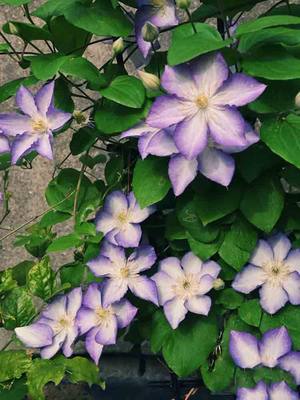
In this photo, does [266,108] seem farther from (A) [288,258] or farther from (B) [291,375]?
(B) [291,375]

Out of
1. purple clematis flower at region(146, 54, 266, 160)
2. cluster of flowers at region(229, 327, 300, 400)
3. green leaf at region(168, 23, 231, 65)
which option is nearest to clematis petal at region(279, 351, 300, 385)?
cluster of flowers at region(229, 327, 300, 400)

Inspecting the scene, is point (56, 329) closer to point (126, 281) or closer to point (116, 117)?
point (126, 281)

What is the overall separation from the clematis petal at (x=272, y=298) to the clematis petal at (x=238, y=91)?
33cm

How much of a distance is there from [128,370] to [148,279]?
Result: 712 millimetres

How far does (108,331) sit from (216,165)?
340 millimetres

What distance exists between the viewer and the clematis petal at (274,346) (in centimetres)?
110

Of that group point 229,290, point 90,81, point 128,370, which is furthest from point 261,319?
point 128,370

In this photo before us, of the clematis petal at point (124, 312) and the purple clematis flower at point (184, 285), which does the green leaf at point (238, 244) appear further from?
the clematis petal at point (124, 312)

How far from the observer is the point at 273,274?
114 cm

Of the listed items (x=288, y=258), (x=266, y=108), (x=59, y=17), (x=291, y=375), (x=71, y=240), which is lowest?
(x=291, y=375)

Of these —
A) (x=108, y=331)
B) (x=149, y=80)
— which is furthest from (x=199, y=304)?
(x=149, y=80)

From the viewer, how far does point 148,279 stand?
1148 millimetres

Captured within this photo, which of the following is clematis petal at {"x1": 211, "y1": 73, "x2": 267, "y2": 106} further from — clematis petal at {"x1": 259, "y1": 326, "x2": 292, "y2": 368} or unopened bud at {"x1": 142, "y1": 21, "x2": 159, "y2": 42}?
clematis petal at {"x1": 259, "y1": 326, "x2": 292, "y2": 368}

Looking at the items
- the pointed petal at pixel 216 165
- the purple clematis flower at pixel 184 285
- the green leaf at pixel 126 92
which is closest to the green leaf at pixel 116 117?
the green leaf at pixel 126 92
